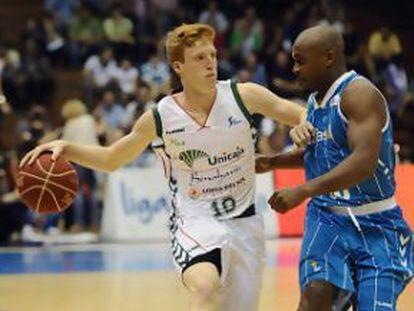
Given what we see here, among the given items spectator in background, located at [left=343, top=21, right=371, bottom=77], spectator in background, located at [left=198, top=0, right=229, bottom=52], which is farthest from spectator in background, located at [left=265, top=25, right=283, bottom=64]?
spectator in background, located at [left=343, top=21, right=371, bottom=77]

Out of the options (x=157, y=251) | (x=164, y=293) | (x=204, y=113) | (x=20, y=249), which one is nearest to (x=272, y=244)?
(x=157, y=251)

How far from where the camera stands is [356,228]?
4859 millimetres

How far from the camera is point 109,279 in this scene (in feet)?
35.7

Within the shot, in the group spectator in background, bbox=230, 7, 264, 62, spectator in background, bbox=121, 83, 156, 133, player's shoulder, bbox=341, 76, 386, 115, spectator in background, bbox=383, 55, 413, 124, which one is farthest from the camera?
spectator in background, bbox=230, 7, 264, 62

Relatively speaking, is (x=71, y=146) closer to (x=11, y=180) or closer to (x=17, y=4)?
(x=11, y=180)

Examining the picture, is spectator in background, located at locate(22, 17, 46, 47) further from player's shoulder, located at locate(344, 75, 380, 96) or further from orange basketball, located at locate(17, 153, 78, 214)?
player's shoulder, located at locate(344, 75, 380, 96)

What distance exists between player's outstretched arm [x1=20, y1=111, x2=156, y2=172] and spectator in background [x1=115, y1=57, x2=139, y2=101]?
12.5 m

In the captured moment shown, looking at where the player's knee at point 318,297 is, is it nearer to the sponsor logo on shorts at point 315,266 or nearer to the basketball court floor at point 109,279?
the sponsor logo on shorts at point 315,266

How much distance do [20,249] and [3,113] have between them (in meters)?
5.12

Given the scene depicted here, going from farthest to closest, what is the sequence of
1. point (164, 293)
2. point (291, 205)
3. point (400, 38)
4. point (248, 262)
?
point (400, 38)
point (164, 293)
point (248, 262)
point (291, 205)

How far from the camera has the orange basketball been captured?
5.71m

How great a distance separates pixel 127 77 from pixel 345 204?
46.1 feet

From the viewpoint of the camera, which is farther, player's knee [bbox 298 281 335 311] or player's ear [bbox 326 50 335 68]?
player's ear [bbox 326 50 335 68]

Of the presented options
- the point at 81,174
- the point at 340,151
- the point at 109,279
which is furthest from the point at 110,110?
the point at 340,151
